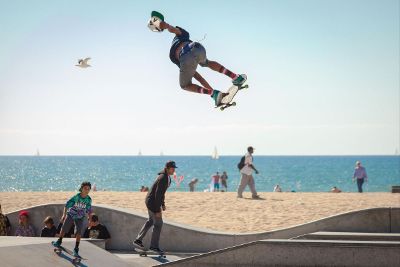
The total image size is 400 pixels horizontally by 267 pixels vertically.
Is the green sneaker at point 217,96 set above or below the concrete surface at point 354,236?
above

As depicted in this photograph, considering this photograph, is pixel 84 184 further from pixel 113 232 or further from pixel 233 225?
pixel 233 225

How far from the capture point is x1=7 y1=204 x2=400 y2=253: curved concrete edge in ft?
42.7

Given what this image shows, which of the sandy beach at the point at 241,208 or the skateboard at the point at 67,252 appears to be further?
the sandy beach at the point at 241,208

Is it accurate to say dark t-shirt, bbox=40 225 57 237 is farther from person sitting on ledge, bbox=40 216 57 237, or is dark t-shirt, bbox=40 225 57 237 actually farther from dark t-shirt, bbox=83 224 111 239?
dark t-shirt, bbox=83 224 111 239

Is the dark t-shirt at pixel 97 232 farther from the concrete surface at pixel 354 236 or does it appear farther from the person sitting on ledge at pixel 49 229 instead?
the concrete surface at pixel 354 236

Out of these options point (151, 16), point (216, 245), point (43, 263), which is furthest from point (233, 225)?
point (151, 16)

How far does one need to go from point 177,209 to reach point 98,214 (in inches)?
254

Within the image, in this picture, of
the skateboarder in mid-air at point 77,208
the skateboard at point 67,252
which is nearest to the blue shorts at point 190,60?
Result: the skateboarder in mid-air at point 77,208

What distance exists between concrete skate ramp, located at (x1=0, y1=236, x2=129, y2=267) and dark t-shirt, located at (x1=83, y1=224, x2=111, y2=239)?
1900 mm

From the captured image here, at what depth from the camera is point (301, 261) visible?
9.88 metres

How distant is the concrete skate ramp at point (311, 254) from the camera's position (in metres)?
9.60

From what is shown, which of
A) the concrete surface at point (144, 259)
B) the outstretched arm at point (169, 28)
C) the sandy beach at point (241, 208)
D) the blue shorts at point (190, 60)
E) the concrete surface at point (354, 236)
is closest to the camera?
the outstretched arm at point (169, 28)

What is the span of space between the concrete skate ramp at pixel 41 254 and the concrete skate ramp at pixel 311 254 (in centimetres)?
199

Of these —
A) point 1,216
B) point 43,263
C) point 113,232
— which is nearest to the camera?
point 43,263
